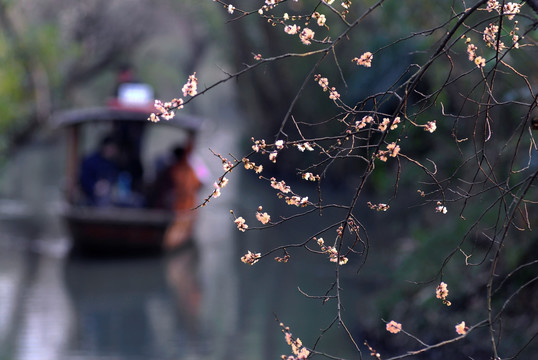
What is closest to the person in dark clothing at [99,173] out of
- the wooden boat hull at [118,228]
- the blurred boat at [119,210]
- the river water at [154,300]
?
the blurred boat at [119,210]

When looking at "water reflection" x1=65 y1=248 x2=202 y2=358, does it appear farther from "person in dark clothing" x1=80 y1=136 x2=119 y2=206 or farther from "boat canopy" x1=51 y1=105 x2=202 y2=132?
"boat canopy" x1=51 y1=105 x2=202 y2=132

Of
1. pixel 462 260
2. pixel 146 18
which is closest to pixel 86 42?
Result: pixel 146 18

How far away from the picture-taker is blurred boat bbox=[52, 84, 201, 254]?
500 inches

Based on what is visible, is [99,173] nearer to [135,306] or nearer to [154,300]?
[154,300]

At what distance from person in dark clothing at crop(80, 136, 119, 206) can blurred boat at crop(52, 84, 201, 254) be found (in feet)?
0.36

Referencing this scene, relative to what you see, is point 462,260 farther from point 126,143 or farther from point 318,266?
point 126,143

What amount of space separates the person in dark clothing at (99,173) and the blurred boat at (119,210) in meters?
0.11

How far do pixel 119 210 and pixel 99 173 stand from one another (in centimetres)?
61

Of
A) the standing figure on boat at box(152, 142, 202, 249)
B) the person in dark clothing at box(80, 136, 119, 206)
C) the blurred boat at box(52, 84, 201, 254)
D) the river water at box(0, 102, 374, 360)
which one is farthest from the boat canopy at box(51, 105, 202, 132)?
the river water at box(0, 102, 374, 360)

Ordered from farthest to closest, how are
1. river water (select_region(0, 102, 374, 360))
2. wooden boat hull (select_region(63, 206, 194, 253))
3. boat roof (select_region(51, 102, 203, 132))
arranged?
boat roof (select_region(51, 102, 203, 132)) → wooden boat hull (select_region(63, 206, 194, 253)) → river water (select_region(0, 102, 374, 360))

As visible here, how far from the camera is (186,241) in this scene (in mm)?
14906

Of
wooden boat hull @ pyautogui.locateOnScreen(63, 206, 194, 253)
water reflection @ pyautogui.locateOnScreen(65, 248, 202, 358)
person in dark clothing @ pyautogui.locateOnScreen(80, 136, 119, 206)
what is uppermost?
person in dark clothing @ pyautogui.locateOnScreen(80, 136, 119, 206)

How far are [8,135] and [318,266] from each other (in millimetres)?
6664

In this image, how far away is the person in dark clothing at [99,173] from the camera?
13.0 m
